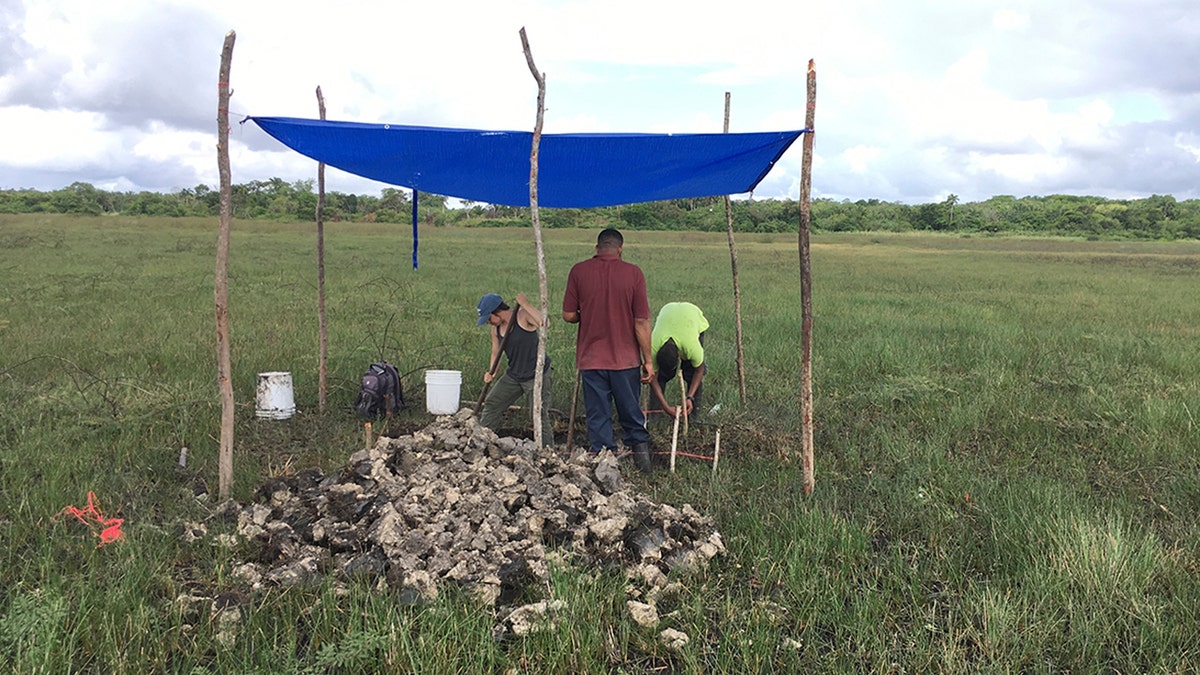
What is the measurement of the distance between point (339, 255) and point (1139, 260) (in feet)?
95.5

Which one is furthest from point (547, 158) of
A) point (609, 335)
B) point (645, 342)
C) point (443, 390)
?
point (443, 390)

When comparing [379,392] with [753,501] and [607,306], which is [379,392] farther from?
[753,501]

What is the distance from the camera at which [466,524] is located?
3.62 metres

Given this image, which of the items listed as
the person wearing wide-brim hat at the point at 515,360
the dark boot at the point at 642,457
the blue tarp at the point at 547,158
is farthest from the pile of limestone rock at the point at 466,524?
the blue tarp at the point at 547,158

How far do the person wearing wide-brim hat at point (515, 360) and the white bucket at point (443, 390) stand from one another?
0.50 metres

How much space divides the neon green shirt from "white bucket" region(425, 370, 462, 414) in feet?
5.40

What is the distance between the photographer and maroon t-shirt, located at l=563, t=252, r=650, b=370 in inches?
188

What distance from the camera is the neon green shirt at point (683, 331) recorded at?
18.3ft

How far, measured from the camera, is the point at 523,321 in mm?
5223

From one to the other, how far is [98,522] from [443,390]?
256cm

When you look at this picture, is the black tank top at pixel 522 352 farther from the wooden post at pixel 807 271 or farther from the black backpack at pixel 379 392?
the wooden post at pixel 807 271

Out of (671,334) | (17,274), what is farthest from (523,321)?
(17,274)

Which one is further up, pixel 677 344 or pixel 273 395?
pixel 677 344

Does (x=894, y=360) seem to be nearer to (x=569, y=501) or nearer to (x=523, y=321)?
(x=523, y=321)
